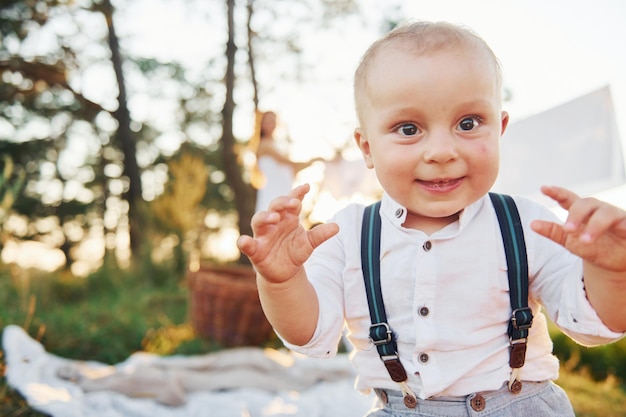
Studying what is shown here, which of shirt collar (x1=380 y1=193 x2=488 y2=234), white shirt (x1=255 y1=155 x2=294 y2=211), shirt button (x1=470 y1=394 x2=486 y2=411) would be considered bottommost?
shirt button (x1=470 y1=394 x2=486 y2=411)

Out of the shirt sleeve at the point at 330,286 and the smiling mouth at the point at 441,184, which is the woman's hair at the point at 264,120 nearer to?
the shirt sleeve at the point at 330,286

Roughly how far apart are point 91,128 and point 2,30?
4.10 meters

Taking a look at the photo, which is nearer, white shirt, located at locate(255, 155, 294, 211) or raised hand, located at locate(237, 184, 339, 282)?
raised hand, located at locate(237, 184, 339, 282)

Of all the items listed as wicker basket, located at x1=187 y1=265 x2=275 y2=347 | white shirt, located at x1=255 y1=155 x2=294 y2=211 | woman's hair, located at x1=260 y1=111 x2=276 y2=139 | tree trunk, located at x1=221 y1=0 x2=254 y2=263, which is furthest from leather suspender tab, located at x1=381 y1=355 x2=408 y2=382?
tree trunk, located at x1=221 y1=0 x2=254 y2=263

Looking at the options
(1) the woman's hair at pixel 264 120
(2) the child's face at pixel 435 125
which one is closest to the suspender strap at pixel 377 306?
(2) the child's face at pixel 435 125

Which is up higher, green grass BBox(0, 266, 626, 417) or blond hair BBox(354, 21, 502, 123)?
blond hair BBox(354, 21, 502, 123)

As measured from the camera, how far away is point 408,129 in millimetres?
1274

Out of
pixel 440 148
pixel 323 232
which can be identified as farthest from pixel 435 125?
pixel 323 232

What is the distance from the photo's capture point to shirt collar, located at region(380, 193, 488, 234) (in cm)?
135

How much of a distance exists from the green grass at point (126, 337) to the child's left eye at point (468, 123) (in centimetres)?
209

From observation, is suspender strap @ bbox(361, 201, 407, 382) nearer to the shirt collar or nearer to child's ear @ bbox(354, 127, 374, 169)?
the shirt collar

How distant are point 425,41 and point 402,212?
0.39m

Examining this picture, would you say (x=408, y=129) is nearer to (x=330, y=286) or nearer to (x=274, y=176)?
(x=330, y=286)

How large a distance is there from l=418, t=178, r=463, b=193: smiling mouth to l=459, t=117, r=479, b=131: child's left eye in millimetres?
112
